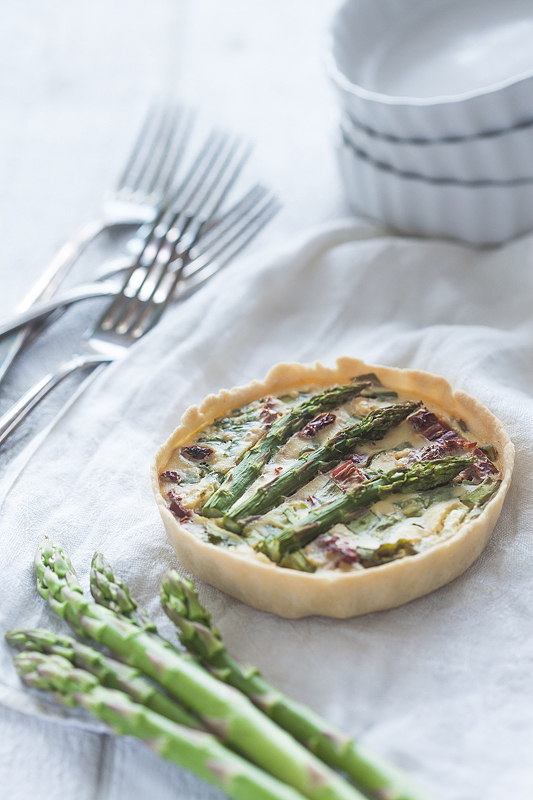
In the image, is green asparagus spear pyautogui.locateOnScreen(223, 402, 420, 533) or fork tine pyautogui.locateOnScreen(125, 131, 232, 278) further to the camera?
fork tine pyautogui.locateOnScreen(125, 131, 232, 278)

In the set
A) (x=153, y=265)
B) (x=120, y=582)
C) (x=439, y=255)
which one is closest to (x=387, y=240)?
(x=439, y=255)

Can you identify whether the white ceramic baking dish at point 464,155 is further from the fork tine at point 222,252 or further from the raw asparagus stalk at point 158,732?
the raw asparagus stalk at point 158,732

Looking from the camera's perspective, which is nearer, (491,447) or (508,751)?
(508,751)

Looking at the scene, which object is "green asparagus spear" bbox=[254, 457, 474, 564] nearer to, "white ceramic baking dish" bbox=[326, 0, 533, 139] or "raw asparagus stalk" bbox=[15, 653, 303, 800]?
"raw asparagus stalk" bbox=[15, 653, 303, 800]

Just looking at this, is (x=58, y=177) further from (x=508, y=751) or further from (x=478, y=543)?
(x=508, y=751)

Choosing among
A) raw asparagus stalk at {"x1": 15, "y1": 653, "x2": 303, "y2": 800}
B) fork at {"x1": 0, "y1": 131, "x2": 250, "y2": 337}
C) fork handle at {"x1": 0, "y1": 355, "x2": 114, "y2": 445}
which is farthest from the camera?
fork at {"x1": 0, "y1": 131, "x2": 250, "y2": 337}

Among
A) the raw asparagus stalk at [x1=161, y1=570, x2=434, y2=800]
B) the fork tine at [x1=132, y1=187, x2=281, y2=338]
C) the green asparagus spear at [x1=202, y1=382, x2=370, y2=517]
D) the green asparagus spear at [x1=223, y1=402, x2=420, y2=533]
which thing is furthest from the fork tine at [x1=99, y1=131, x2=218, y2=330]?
the raw asparagus stalk at [x1=161, y1=570, x2=434, y2=800]

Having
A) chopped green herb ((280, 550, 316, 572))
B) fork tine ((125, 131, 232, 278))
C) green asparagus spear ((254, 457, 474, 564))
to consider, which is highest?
fork tine ((125, 131, 232, 278))

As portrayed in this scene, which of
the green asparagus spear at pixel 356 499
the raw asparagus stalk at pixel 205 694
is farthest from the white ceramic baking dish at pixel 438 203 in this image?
the raw asparagus stalk at pixel 205 694
